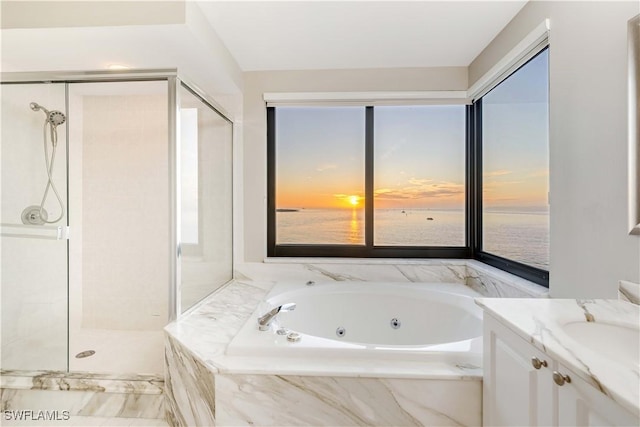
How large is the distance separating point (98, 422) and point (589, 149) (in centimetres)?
264

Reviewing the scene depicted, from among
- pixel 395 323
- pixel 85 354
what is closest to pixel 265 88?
pixel 395 323

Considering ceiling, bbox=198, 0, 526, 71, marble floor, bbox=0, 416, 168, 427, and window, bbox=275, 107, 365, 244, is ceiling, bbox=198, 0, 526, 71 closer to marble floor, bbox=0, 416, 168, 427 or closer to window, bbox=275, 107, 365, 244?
window, bbox=275, 107, 365, 244

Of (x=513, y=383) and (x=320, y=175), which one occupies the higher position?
(x=320, y=175)

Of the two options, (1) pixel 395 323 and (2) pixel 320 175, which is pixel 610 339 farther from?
(2) pixel 320 175

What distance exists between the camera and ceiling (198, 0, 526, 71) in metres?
1.71

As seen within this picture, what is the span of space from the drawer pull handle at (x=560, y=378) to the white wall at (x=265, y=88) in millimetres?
2091

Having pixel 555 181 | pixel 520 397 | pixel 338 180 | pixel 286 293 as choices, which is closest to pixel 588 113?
pixel 555 181

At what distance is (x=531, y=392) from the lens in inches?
34.7

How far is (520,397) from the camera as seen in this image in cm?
94

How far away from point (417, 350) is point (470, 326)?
2.46ft

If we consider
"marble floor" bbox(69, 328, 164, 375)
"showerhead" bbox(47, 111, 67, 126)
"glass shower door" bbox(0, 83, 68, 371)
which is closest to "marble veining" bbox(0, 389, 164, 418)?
"marble floor" bbox(69, 328, 164, 375)

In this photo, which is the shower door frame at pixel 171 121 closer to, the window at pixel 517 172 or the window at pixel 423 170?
the window at pixel 423 170

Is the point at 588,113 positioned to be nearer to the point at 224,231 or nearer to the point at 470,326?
the point at 470,326

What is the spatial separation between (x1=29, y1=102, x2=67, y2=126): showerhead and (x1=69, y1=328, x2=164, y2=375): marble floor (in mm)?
1539
